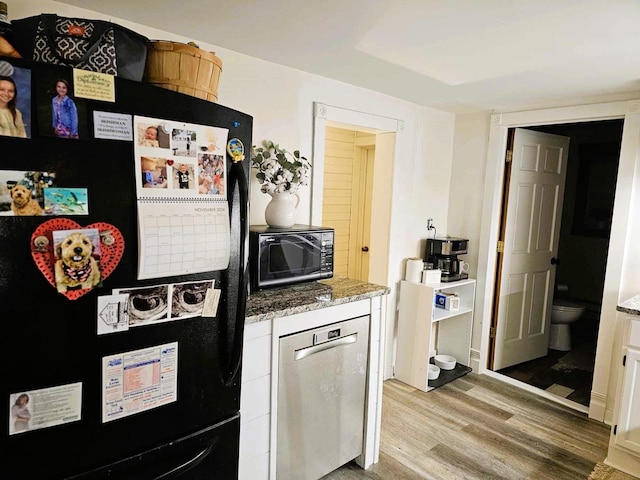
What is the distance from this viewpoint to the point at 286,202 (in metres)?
2.29

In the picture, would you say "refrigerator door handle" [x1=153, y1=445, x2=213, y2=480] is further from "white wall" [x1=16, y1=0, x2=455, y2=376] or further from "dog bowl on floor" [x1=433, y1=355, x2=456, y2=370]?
"dog bowl on floor" [x1=433, y1=355, x2=456, y2=370]

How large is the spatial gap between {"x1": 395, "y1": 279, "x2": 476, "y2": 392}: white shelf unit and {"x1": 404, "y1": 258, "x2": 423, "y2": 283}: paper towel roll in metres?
0.05

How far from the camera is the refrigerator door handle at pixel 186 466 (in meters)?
1.31

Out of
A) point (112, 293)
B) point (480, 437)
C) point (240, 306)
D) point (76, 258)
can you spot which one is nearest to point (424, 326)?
point (480, 437)

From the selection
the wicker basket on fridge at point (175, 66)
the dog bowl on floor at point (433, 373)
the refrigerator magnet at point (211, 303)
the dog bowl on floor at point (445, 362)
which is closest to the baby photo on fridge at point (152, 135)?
the wicker basket on fridge at point (175, 66)

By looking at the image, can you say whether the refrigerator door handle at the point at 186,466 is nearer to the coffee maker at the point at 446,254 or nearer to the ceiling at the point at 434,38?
the ceiling at the point at 434,38

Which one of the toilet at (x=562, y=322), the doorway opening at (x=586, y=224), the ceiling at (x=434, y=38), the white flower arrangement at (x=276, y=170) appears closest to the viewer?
the ceiling at (x=434, y=38)

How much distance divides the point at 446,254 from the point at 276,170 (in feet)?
6.17

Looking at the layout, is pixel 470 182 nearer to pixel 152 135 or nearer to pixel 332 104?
pixel 332 104

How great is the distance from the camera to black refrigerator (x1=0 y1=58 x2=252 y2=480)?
1.00 meters

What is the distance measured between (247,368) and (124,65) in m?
1.23

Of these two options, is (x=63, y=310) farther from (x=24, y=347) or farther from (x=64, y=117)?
(x=64, y=117)

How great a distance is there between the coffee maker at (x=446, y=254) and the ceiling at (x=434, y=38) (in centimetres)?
122

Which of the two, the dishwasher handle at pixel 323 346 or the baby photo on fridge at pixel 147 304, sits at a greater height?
the baby photo on fridge at pixel 147 304
